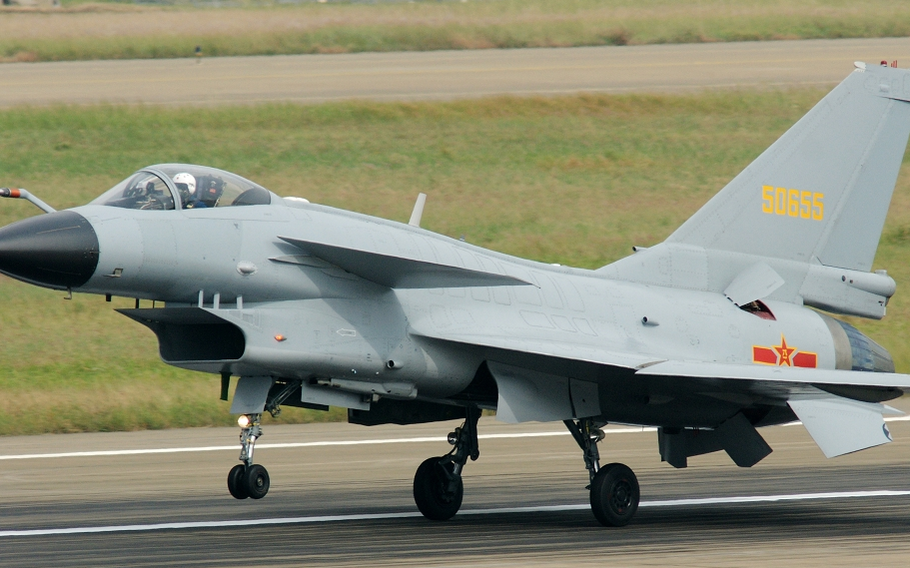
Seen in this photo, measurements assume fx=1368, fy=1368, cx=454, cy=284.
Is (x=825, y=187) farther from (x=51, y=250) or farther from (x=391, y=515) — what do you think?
(x=51, y=250)

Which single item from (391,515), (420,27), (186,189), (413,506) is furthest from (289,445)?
(420,27)

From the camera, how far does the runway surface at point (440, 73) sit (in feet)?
123

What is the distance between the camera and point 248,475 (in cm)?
1177

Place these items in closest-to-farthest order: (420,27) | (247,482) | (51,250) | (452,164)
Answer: (51,250), (247,482), (452,164), (420,27)

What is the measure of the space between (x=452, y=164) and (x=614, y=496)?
2087cm

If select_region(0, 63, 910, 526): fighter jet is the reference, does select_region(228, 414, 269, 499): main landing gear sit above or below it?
below

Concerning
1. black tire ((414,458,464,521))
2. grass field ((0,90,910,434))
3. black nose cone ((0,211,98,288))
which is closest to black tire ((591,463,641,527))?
black tire ((414,458,464,521))

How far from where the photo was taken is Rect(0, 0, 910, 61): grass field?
1746 inches

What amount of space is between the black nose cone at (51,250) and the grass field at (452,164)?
12.1 m

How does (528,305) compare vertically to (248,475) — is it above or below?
above

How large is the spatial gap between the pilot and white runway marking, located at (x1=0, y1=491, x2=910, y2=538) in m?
3.18

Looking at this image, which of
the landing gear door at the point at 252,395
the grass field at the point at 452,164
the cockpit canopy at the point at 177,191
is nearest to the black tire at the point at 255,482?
the landing gear door at the point at 252,395

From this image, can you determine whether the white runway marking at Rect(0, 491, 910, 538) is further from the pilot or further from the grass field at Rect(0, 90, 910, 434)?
the grass field at Rect(0, 90, 910, 434)

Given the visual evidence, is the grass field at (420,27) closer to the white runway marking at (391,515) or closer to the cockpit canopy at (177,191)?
the white runway marking at (391,515)
